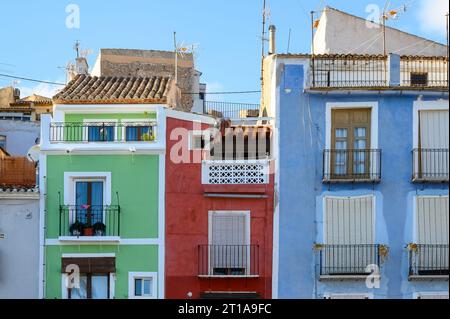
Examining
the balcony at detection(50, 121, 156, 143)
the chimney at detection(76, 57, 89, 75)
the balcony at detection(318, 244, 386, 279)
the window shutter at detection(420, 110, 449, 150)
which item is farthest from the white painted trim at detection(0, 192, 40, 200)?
the chimney at detection(76, 57, 89, 75)

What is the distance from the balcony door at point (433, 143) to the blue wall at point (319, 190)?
0.28 metres

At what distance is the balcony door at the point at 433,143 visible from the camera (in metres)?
28.2

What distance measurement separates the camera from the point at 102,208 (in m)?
28.2

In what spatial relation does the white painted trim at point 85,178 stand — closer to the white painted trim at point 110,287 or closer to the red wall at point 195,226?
the red wall at point 195,226

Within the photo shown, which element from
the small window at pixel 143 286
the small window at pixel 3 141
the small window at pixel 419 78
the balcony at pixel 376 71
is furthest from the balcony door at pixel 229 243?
the small window at pixel 3 141

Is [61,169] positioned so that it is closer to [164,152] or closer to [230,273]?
[164,152]

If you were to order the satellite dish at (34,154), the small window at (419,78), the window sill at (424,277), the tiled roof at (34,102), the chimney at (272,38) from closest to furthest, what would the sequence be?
the window sill at (424,277) → the satellite dish at (34,154) → the small window at (419,78) → the chimney at (272,38) → the tiled roof at (34,102)

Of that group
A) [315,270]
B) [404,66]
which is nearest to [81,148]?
Result: [315,270]

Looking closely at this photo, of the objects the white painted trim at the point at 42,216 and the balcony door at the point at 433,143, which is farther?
the balcony door at the point at 433,143

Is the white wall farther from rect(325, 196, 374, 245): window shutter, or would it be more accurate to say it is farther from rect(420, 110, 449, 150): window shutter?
rect(420, 110, 449, 150): window shutter

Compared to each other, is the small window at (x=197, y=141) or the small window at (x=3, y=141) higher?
the small window at (x=3, y=141)

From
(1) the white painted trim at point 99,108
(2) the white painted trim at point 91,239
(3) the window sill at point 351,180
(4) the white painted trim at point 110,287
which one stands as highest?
(1) the white painted trim at point 99,108

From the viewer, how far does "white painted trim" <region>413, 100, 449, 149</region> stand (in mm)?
28266

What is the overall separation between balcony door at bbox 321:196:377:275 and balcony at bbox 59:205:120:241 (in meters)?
4.72
